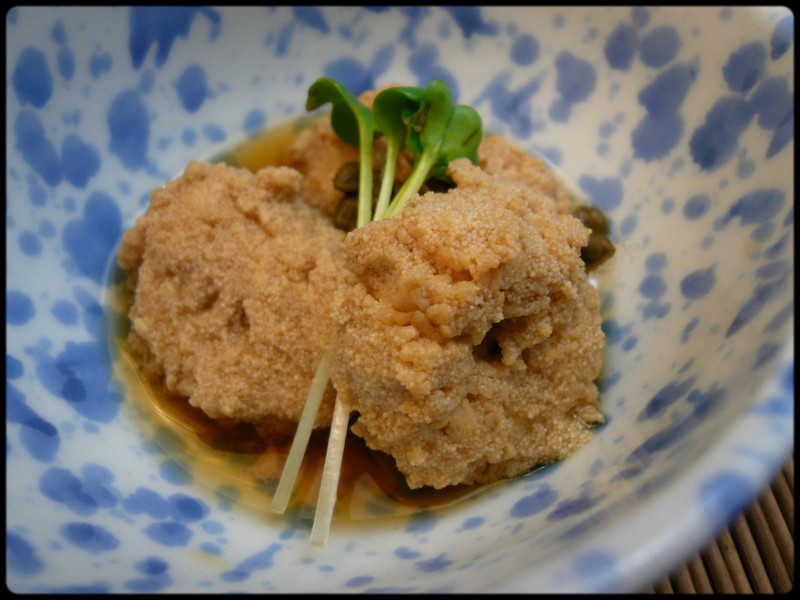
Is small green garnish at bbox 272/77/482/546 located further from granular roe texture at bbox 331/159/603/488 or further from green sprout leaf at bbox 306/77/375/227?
granular roe texture at bbox 331/159/603/488

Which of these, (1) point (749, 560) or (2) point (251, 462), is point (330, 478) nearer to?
(2) point (251, 462)

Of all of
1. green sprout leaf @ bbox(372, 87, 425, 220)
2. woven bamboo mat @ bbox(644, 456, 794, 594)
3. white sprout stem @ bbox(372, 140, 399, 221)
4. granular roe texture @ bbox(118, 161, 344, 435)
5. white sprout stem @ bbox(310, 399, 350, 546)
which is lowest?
woven bamboo mat @ bbox(644, 456, 794, 594)

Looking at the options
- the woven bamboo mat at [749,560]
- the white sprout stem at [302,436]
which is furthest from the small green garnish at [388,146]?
the woven bamboo mat at [749,560]

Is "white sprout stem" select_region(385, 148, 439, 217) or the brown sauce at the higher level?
"white sprout stem" select_region(385, 148, 439, 217)

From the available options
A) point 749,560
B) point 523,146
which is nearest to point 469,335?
point 749,560

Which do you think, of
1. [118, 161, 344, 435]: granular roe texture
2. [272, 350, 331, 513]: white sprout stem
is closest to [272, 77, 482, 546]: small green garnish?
[272, 350, 331, 513]: white sprout stem

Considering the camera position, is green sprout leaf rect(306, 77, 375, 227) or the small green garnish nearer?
the small green garnish

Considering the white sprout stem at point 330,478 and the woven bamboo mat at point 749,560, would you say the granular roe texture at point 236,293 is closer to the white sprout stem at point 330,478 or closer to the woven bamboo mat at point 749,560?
the white sprout stem at point 330,478
